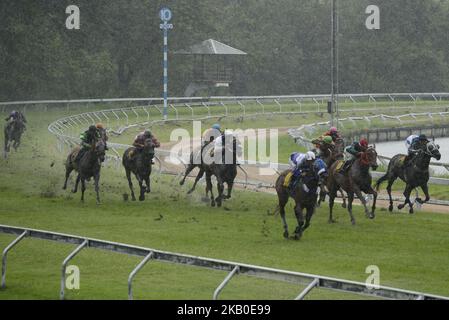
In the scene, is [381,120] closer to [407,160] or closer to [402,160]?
[402,160]

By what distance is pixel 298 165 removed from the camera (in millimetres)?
19375

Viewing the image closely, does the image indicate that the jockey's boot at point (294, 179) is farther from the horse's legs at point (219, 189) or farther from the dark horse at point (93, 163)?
the dark horse at point (93, 163)

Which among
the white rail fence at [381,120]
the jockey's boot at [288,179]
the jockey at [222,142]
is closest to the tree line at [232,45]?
the white rail fence at [381,120]

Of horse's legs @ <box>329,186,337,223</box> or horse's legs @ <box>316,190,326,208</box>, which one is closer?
horse's legs @ <box>329,186,337,223</box>

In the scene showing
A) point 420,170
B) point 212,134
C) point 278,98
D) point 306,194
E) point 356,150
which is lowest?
point 306,194

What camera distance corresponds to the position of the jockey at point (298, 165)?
1928 centimetres

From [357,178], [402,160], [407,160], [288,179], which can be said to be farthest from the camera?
[402,160]

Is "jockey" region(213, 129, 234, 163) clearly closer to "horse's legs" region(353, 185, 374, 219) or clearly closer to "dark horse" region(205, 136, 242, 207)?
"dark horse" region(205, 136, 242, 207)

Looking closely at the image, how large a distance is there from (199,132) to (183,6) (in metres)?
20.4

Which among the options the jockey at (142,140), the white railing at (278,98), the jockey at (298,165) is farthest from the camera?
the white railing at (278,98)

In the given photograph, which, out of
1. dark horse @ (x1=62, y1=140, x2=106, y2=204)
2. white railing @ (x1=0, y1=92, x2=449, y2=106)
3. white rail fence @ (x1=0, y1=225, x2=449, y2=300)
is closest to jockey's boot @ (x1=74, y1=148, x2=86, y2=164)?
dark horse @ (x1=62, y1=140, x2=106, y2=204)

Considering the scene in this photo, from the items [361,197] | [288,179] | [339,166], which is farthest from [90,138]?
[288,179]

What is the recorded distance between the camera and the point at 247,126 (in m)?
50.1

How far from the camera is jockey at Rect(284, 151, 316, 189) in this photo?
1928 centimetres
